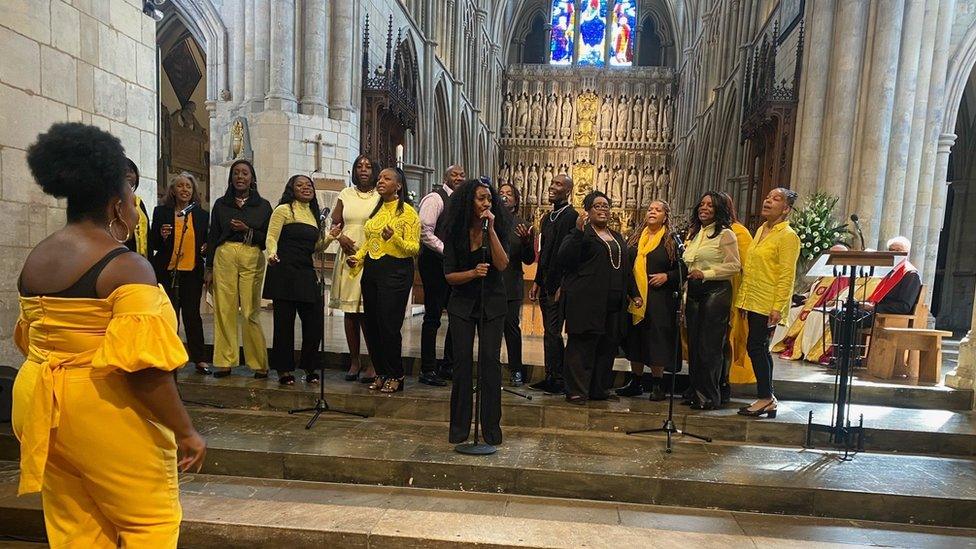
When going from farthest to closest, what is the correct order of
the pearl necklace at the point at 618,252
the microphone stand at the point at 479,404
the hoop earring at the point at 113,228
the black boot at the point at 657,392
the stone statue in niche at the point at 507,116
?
the stone statue in niche at the point at 507,116, the black boot at the point at 657,392, the pearl necklace at the point at 618,252, the microphone stand at the point at 479,404, the hoop earring at the point at 113,228

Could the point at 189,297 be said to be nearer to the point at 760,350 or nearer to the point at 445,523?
the point at 445,523

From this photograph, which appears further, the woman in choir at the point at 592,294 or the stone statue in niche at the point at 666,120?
the stone statue in niche at the point at 666,120

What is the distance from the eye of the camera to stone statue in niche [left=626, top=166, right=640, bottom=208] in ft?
89.6

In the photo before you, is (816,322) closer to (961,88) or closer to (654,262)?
(654,262)

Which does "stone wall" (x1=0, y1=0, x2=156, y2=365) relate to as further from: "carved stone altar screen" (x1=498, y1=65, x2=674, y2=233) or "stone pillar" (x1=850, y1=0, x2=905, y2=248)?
"carved stone altar screen" (x1=498, y1=65, x2=674, y2=233)

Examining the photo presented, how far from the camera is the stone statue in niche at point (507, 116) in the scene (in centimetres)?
2742

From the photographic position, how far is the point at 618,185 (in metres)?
27.1

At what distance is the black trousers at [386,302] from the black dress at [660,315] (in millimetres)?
1944

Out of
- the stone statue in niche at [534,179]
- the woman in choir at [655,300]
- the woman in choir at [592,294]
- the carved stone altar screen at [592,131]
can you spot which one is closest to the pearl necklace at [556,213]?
the woman in choir at [592,294]

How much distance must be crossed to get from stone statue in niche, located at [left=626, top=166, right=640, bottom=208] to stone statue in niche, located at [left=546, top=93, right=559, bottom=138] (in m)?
4.21

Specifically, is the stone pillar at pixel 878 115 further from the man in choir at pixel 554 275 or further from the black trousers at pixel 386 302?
the black trousers at pixel 386 302

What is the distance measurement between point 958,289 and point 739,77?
7851mm

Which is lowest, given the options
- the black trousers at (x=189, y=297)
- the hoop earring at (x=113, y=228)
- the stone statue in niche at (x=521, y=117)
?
the black trousers at (x=189, y=297)

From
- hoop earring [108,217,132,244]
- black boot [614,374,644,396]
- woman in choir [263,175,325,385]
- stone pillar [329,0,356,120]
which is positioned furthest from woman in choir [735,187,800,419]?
stone pillar [329,0,356,120]
